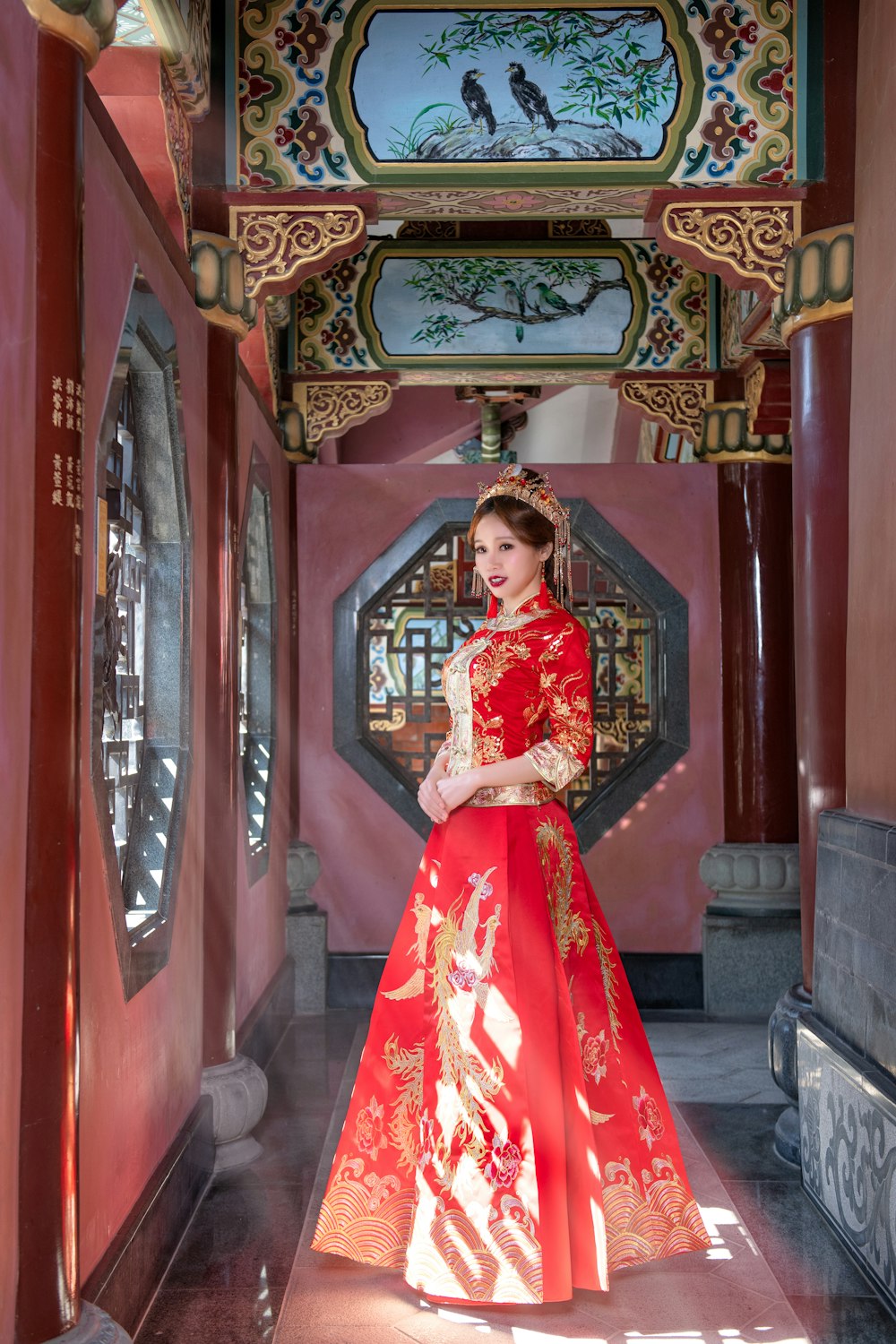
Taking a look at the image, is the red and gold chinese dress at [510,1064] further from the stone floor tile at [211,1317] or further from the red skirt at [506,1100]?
the stone floor tile at [211,1317]

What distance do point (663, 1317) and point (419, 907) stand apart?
950mm

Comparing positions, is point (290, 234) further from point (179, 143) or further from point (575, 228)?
point (575, 228)

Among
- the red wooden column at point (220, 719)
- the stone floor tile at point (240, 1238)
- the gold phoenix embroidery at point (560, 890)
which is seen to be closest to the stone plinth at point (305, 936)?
the red wooden column at point (220, 719)

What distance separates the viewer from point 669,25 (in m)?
3.37

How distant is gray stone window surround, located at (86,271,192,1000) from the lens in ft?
9.07

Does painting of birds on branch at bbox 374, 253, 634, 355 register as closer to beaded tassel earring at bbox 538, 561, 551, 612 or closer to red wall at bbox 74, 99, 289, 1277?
red wall at bbox 74, 99, 289, 1277

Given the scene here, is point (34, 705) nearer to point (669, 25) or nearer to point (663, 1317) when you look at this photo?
point (663, 1317)

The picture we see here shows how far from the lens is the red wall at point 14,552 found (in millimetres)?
1778

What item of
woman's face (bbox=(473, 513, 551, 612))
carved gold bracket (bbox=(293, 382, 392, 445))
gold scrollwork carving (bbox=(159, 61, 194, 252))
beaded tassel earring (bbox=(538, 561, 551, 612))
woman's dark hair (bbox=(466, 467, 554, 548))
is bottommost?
beaded tassel earring (bbox=(538, 561, 551, 612))

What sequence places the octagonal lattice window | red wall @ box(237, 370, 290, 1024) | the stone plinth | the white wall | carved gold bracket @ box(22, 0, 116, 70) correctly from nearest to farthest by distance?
carved gold bracket @ box(22, 0, 116, 70), red wall @ box(237, 370, 290, 1024), the octagonal lattice window, the stone plinth, the white wall

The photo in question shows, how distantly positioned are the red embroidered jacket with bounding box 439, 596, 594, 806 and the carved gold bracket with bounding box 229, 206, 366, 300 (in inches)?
53.1

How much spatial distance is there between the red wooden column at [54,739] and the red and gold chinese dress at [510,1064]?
0.77m

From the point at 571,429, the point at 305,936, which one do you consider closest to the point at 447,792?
the point at 305,936

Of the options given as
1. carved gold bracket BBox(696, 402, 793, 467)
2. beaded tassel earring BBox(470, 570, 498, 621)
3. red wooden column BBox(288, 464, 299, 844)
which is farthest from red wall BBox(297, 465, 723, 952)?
beaded tassel earring BBox(470, 570, 498, 621)
